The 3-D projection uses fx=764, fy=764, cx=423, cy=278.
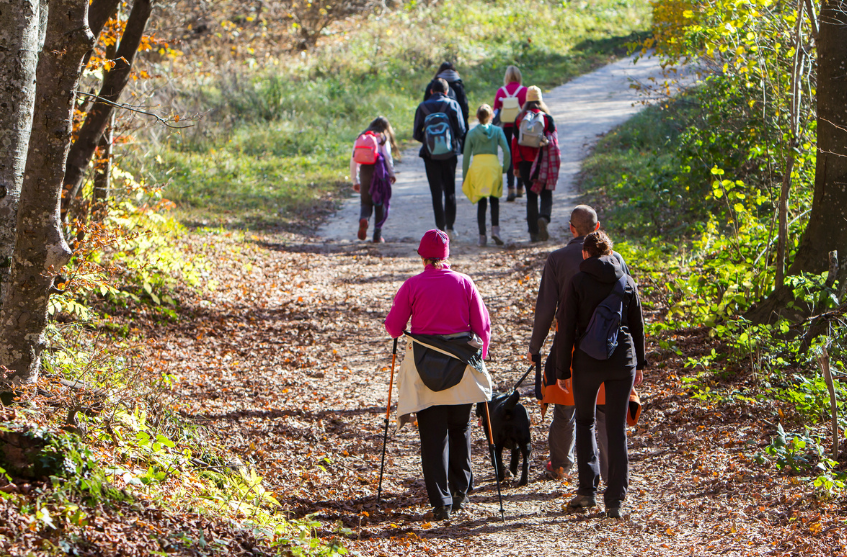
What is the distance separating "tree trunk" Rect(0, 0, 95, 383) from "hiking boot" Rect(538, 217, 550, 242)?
783 centimetres

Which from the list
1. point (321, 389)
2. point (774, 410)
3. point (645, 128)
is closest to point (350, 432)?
point (321, 389)

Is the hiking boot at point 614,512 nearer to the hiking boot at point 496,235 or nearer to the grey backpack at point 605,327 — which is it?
the grey backpack at point 605,327

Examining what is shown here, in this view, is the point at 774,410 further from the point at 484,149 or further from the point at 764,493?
the point at 484,149

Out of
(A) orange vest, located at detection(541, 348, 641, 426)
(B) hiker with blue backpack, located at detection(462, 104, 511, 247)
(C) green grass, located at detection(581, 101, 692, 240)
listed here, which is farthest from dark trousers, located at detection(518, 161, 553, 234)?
(A) orange vest, located at detection(541, 348, 641, 426)

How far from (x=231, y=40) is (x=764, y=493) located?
23.7 metres

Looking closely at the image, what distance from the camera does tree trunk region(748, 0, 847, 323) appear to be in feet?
21.0

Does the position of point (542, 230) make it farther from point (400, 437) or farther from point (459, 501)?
point (459, 501)

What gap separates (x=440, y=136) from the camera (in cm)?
1067

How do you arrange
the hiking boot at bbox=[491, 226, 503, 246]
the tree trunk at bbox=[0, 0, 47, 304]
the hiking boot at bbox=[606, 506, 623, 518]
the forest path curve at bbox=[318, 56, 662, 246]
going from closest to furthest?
1. the tree trunk at bbox=[0, 0, 47, 304]
2. the hiking boot at bbox=[606, 506, 623, 518]
3. the hiking boot at bbox=[491, 226, 503, 246]
4. the forest path curve at bbox=[318, 56, 662, 246]

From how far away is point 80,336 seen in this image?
7051 millimetres

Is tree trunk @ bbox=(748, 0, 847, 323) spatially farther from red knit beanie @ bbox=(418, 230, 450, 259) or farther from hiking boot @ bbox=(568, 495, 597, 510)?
red knit beanie @ bbox=(418, 230, 450, 259)

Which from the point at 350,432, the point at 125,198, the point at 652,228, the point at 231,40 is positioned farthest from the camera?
the point at 231,40

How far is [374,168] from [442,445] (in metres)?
7.03

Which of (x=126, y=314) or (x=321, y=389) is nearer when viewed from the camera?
(x=321, y=389)
